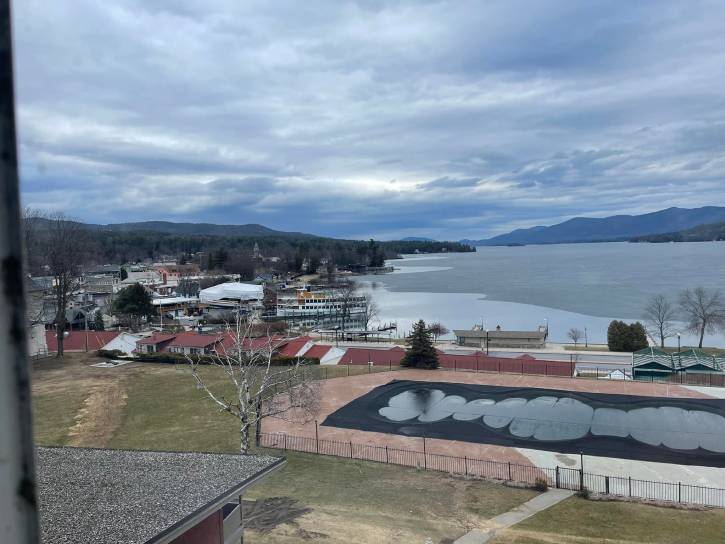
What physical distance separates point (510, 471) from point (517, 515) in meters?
2.87

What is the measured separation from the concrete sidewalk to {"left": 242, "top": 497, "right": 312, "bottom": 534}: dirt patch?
3.74 m

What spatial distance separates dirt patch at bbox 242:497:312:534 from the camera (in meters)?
11.4

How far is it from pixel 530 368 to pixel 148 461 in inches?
933

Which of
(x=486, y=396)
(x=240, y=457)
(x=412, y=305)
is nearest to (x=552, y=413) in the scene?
(x=486, y=396)

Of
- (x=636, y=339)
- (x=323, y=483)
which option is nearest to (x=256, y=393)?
(x=323, y=483)

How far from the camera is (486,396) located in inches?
917

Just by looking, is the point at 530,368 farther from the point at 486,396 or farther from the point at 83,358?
the point at 83,358

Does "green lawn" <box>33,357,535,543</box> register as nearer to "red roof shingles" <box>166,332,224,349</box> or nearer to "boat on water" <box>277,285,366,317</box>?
"red roof shingles" <box>166,332,224,349</box>

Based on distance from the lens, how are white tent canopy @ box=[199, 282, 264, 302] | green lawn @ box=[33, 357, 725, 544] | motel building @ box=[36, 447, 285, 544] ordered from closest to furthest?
motel building @ box=[36, 447, 285, 544]
green lawn @ box=[33, 357, 725, 544]
white tent canopy @ box=[199, 282, 264, 302]

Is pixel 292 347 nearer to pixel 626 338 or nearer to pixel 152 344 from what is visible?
pixel 152 344

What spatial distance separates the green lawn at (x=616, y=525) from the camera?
1095 centimetres

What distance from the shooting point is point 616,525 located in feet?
38.3

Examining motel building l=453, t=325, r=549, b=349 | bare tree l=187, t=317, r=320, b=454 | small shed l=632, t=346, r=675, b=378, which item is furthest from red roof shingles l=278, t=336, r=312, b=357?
small shed l=632, t=346, r=675, b=378

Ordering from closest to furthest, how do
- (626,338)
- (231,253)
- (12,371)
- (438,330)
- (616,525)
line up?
1. (12,371)
2. (616,525)
3. (626,338)
4. (438,330)
5. (231,253)
